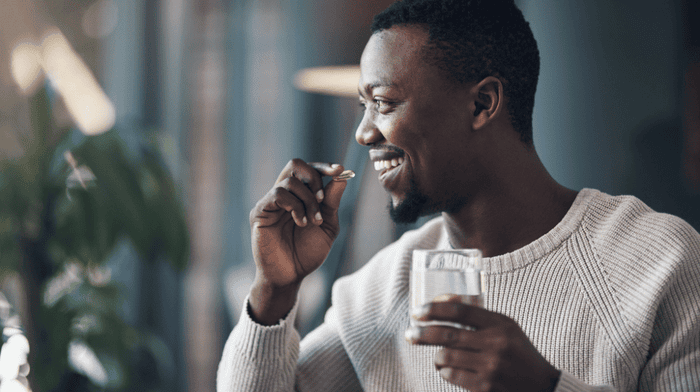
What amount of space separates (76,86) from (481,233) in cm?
186

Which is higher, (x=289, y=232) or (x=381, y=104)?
(x=381, y=104)

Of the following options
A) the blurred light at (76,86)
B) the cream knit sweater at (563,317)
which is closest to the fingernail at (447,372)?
the cream knit sweater at (563,317)

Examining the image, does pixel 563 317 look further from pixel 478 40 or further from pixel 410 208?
pixel 478 40

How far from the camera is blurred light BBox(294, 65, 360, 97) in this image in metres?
1.77

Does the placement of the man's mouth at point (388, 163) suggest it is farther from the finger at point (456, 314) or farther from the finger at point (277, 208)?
the finger at point (456, 314)

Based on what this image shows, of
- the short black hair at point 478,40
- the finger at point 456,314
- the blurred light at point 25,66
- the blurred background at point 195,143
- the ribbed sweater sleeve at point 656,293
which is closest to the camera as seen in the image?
the finger at point 456,314

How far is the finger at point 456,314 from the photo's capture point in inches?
24.2

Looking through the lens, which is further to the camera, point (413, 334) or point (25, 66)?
point (25, 66)

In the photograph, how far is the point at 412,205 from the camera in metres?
0.95

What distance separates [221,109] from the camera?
7.54ft

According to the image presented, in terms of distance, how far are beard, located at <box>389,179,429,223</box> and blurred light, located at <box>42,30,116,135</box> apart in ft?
4.97

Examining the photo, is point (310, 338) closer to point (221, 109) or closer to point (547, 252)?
point (547, 252)

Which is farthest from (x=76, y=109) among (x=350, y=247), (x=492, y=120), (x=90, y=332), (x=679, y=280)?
(x=679, y=280)

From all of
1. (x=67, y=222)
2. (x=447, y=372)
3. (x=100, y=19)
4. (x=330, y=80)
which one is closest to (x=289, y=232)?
(x=447, y=372)
